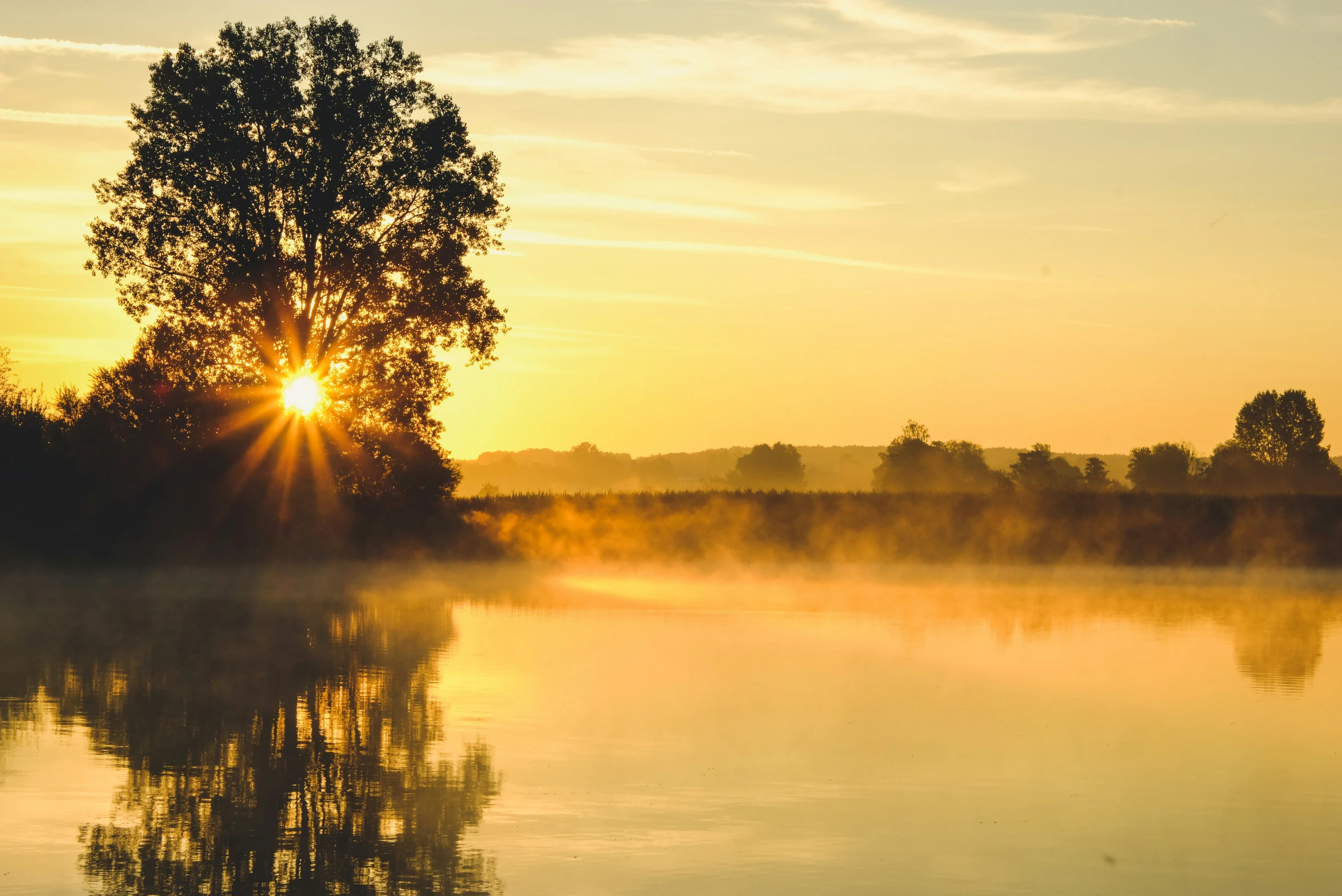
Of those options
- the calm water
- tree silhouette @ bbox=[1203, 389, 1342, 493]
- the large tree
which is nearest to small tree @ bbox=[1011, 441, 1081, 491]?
tree silhouette @ bbox=[1203, 389, 1342, 493]

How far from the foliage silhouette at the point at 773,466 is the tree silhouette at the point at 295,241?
206 feet

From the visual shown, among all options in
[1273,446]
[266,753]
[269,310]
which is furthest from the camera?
[1273,446]

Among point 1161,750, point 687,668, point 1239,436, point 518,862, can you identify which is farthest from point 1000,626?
point 1239,436

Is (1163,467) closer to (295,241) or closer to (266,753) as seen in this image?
(295,241)

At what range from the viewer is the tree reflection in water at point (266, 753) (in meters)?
8.25

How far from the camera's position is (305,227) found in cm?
3975

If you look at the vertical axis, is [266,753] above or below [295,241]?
below

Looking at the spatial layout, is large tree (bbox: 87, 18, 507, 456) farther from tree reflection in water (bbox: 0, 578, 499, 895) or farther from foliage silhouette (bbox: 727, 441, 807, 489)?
foliage silhouette (bbox: 727, 441, 807, 489)

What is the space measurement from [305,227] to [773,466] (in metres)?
68.4

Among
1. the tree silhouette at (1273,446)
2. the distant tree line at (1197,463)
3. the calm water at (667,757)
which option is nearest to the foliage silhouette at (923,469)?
the distant tree line at (1197,463)

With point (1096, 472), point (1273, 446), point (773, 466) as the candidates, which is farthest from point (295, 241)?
point (1273, 446)

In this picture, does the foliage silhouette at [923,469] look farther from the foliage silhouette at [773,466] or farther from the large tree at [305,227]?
the large tree at [305,227]

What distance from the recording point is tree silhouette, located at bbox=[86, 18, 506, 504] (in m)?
38.8

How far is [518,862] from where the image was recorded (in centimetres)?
844
